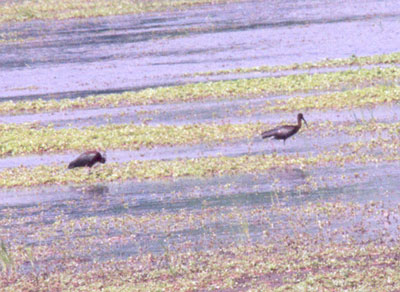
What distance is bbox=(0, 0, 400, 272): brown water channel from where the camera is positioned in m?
14.9

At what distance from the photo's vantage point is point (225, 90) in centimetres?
2730

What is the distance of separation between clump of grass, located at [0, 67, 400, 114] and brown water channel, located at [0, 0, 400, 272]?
955 mm

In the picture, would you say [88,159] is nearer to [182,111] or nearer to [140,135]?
[140,135]

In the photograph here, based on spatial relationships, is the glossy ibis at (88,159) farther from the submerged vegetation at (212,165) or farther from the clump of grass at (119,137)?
the clump of grass at (119,137)

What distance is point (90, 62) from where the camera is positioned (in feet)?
133

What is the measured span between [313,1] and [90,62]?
907 inches

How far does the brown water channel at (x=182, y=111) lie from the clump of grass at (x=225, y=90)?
0.96 meters

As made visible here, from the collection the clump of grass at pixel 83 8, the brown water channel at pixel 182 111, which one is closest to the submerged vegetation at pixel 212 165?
the brown water channel at pixel 182 111

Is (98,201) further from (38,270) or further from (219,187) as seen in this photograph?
(38,270)

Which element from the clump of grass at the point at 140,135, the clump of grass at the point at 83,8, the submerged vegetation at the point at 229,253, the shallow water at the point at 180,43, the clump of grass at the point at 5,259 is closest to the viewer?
the submerged vegetation at the point at 229,253

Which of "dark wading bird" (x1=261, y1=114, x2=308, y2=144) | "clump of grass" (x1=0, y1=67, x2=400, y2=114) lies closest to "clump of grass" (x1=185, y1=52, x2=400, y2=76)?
"clump of grass" (x1=0, y1=67, x2=400, y2=114)

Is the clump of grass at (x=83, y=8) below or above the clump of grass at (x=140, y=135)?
below

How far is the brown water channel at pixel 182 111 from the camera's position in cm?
1485

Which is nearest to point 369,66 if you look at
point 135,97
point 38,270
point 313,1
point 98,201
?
point 135,97
